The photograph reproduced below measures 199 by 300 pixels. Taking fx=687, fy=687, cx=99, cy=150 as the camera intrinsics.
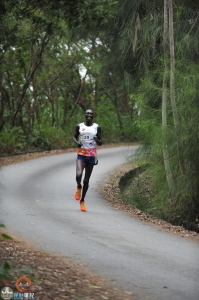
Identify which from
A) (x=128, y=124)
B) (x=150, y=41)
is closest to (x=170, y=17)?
(x=150, y=41)

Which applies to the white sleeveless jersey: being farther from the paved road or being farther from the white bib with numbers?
the paved road

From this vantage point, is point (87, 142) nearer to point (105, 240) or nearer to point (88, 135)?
point (88, 135)

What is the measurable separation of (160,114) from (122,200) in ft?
8.91

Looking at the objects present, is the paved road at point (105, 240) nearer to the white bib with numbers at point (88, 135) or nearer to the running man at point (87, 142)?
the running man at point (87, 142)

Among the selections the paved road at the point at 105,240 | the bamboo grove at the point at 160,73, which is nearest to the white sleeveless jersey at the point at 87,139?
the paved road at the point at 105,240

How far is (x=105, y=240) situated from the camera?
11.3 m

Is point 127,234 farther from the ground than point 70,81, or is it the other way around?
point 70,81

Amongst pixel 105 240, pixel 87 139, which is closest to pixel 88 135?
pixel 87 139

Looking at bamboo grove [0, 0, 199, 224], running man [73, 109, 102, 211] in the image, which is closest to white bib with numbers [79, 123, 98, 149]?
running man [73, 109, 102, 211]

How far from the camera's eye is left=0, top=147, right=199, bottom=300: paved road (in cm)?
850

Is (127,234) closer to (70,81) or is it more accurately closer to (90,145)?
(90,145)

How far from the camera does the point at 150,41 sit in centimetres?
1966

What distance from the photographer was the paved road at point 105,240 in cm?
850

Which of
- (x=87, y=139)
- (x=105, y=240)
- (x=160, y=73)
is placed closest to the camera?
(x=105, y=240)
